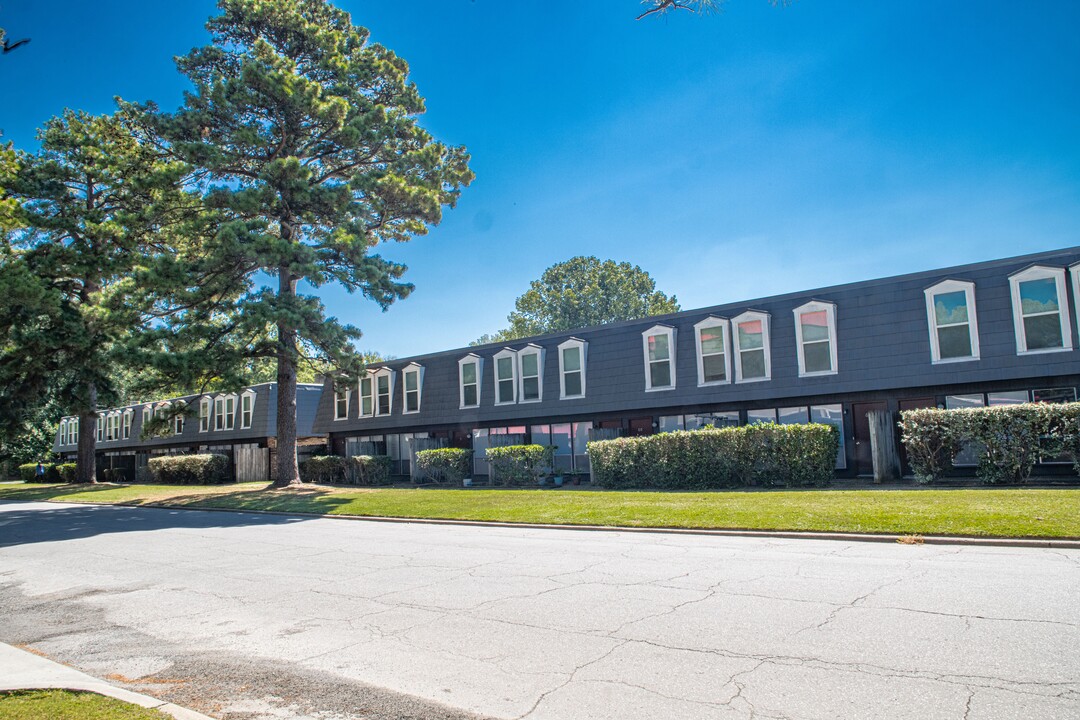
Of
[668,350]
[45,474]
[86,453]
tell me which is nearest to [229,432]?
[86,453]

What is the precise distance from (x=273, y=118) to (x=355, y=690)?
24898 millimetres

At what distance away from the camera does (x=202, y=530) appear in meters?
16.4

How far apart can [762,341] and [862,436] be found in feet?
13.5

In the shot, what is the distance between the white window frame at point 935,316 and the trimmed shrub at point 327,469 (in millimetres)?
23335

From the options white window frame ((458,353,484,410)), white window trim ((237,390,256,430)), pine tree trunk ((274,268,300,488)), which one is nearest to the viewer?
pine tree trunk ((274,268,300,488))

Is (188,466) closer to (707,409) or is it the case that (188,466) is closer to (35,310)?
(35,310)

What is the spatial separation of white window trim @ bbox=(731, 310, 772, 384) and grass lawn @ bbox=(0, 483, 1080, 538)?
585 centimetres

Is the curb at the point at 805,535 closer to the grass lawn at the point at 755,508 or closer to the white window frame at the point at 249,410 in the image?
the grass lawn at the point at 755,508

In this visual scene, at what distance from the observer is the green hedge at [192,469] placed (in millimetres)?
37219

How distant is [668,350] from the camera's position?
2445 cm

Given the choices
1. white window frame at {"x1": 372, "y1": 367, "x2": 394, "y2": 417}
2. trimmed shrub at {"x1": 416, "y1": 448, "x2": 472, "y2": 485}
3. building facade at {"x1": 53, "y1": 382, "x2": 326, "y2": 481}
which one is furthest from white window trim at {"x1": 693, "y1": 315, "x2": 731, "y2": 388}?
building facade at {"x1": 53, "y1": 382, "x2": 326, "y2": 481}

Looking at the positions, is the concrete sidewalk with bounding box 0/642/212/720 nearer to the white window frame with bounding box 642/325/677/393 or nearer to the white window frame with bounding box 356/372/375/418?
the white window frame with bounding box 642/325/677/393

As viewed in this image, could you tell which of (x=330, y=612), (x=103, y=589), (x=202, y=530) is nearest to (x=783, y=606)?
(x=330, y=612)

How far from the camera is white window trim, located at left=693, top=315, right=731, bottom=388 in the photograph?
23.1 metres
